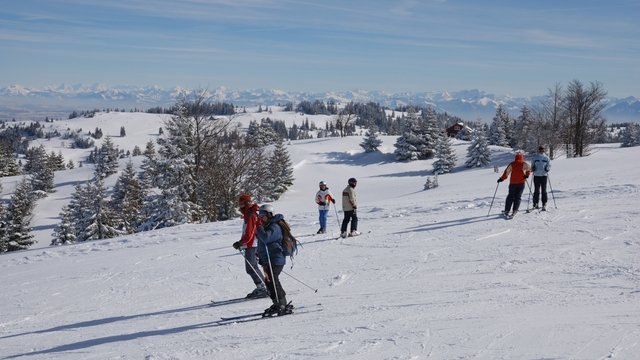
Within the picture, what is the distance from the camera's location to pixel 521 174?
14531mm

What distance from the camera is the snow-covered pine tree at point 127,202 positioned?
53956 mm

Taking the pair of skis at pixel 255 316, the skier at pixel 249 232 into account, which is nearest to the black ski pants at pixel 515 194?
the pair of skis at pixel 255 316

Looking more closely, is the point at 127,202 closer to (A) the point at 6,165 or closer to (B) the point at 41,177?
(B) the point at 41,177

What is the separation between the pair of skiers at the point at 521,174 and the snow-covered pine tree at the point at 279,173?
118ft

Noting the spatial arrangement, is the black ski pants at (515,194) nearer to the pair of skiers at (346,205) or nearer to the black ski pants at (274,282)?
the pair of skiers at (346,205)

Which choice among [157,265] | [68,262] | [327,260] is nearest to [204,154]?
[68,262]

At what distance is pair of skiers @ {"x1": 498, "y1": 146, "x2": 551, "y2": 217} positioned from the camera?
14500mm

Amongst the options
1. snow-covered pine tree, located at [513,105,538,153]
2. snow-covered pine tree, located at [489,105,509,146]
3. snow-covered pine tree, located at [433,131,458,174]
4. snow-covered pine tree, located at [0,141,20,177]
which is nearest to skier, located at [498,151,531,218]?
snow-covered pine tree, located at [433,131,458,174]

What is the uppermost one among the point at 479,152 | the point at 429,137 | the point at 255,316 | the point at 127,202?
the point at 429,137

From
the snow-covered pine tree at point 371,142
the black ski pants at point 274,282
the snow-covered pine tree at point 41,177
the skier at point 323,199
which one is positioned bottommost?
the snow-covered pine tree at point 41,177

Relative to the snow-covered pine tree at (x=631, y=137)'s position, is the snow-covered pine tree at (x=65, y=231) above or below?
below

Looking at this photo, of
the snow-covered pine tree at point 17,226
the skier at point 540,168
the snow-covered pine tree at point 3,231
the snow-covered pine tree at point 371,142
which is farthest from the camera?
the snow-covered pine tree at point 371,142

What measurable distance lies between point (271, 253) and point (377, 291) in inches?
96.0

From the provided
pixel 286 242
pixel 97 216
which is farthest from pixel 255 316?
pixel 97 216
